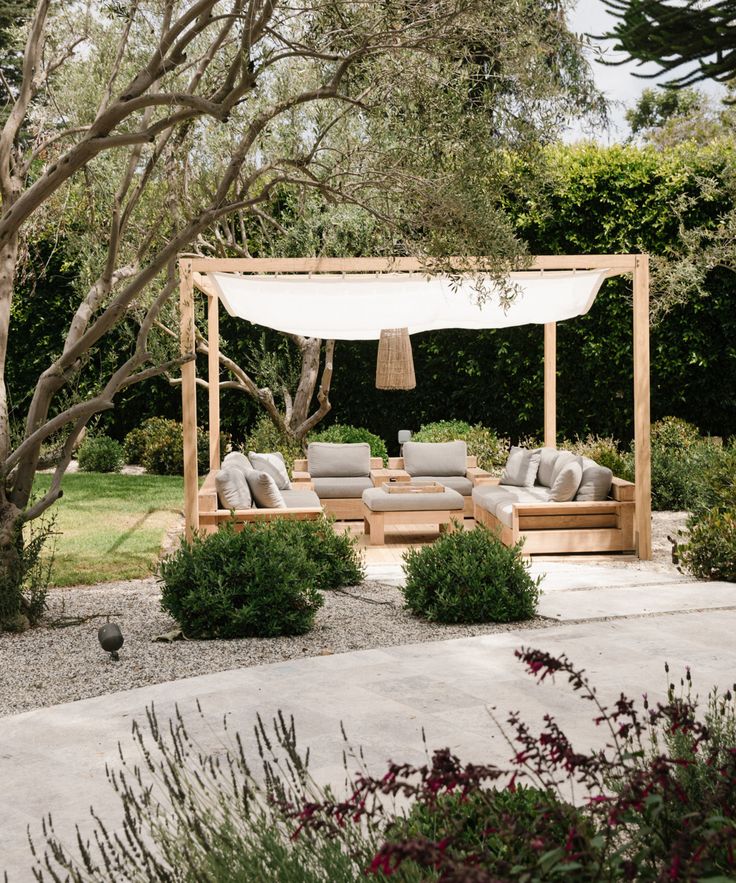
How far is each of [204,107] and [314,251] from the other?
21.5 feet

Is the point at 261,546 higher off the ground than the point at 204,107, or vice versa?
the point at 204,107

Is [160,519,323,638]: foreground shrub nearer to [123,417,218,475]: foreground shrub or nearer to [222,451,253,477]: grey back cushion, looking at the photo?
[222,451,253,477]: grey back cushion

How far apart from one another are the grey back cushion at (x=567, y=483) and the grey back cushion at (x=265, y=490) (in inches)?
88.8

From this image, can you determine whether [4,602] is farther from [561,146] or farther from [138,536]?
[561,146]

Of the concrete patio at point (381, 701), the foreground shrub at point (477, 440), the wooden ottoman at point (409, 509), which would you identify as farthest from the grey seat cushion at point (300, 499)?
the concrete patio at point (381, 701)

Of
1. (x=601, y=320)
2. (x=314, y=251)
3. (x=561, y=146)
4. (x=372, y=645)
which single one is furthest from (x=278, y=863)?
(x=561, y=146)

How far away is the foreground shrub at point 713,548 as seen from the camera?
279 inches

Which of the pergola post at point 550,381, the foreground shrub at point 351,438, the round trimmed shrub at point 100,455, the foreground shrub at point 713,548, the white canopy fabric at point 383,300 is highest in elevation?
the white canopy fabric at point 383,300

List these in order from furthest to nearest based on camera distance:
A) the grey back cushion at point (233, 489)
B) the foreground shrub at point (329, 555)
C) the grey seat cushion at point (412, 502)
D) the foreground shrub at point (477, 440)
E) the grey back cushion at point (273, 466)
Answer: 1. the foreground shrub at point (477, 440)
2. the grey back cushion at point (273, 466)
3. the grey seat cushion at point (412, 502)
4. the grey back cushion at point (233, 489)
5. the foreground shrub at point (329, 555)

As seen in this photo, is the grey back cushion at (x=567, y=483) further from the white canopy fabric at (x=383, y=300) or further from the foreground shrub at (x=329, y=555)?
the foreground shrub at (x=329, y=555)

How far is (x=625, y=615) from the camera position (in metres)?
6.00

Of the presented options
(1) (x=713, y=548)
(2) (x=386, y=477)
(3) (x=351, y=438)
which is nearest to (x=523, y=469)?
(2) (x=386, y=477)

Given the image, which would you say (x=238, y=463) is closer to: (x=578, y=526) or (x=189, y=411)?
(x=189, y=411)

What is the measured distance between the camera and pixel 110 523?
9.80 metres
